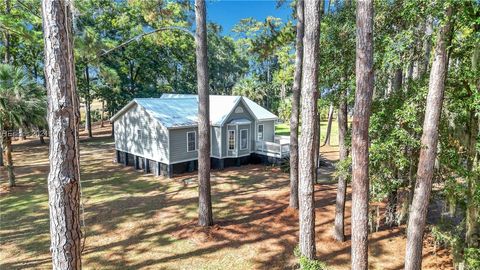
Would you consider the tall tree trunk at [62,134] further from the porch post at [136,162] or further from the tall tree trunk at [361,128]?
the porch post at [136,162]

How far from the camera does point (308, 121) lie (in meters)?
5.91

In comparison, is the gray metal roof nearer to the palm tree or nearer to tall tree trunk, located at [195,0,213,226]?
the palm tree

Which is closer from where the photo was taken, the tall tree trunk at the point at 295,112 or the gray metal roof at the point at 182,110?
the tall tree trunk at the point at 295,112

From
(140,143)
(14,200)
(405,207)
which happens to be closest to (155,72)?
(140,143)

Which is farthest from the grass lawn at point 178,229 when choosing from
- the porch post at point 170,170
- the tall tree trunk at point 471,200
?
the tall tree trunk at point 471,200

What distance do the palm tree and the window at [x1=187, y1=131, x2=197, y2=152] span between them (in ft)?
23.2

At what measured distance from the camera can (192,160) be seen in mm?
17312

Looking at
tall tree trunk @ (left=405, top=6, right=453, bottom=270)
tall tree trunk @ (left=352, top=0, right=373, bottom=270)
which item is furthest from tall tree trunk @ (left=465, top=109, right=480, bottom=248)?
tall tree trunk @ (left=352, top=0, right=373, bottom=270)

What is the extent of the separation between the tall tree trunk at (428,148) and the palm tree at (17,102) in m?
14.3

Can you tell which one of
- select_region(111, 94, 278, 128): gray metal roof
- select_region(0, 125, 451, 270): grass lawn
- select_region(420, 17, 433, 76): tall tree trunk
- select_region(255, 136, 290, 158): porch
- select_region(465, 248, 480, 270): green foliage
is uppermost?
select_region(420, 17, 433, 76): tall tree trunk

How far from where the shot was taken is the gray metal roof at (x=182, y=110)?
16.7 metres

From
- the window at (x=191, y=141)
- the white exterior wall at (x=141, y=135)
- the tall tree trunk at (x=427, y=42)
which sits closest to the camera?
the tall tree trunk at (x=427, y=42)

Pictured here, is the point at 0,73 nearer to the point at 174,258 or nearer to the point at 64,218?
the point at 174,258

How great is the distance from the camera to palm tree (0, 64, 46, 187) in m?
12.3
